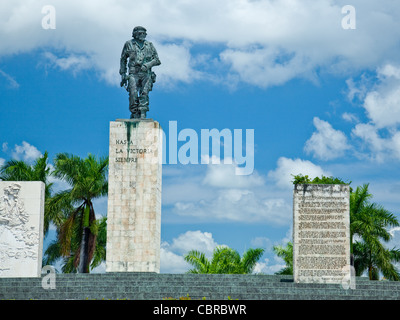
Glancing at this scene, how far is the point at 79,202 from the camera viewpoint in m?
32.7

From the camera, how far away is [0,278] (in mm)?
22656

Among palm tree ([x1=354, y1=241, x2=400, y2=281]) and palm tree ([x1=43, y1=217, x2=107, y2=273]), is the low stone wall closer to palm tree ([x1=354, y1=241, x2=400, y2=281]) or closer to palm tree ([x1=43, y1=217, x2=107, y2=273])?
palm tree ([x1=354, y1=241, x2=400, y2=281])

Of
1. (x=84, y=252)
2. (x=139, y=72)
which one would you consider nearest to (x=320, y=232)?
(x=139, y=72)

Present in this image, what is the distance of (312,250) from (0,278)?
30.5 feet

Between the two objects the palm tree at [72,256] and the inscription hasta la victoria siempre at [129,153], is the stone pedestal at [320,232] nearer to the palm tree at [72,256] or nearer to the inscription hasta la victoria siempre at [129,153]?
the inscription hasta la victoria siempre at [129,153]

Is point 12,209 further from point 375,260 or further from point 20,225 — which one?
point 375,260

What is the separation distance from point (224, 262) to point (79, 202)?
6944 millimetres

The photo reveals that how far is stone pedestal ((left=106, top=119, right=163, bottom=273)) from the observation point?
25.8m

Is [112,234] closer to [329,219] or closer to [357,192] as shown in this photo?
[329,219]

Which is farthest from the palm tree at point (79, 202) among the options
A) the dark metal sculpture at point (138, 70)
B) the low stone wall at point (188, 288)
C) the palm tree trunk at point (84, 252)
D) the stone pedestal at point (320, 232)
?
the stone pedestal at point (320, 232)

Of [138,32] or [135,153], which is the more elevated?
[138,32]

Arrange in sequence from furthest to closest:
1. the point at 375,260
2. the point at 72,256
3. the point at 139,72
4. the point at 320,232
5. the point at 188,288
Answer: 1. the point at 72,256
2. the point at 375,260
3. the point at 139,72
4. the point at 320,232
5. the point at 188,288

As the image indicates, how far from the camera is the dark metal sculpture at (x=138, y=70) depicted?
27.2 metres
